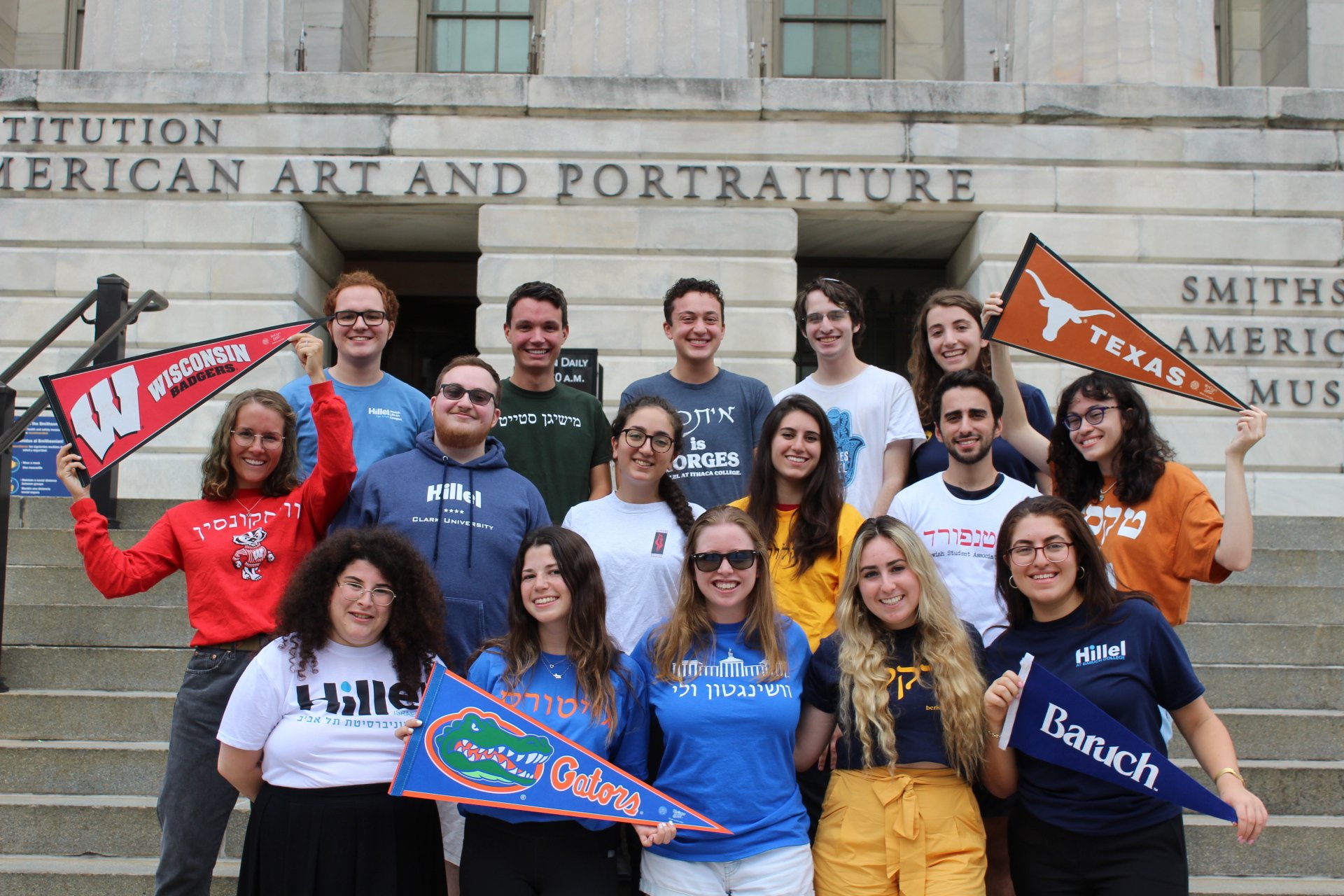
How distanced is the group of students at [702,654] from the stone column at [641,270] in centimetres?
666

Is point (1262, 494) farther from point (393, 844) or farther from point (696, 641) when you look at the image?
point (393, 844)

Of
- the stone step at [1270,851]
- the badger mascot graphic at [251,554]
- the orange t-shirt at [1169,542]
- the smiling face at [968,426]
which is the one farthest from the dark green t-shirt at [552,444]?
the stone step at [1270,851]

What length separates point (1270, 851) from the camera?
4.80m

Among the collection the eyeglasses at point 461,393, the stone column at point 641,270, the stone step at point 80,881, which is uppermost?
the stone column at point 641,270

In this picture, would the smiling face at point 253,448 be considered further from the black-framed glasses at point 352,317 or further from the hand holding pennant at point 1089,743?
the hand holding pennant at point 1089,743

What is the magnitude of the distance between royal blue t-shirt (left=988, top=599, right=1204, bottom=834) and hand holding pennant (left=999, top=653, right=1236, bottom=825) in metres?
0.08

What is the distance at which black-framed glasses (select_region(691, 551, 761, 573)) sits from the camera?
362cm

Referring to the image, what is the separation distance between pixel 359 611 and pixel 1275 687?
15.7 ft

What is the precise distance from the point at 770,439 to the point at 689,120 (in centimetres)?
760

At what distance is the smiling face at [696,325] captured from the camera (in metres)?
5.08

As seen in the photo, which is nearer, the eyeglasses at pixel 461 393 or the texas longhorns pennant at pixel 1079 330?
the eyeglasses at pixel 461 393

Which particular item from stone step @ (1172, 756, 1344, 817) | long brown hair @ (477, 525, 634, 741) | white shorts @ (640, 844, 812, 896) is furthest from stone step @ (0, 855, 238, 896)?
stone step @ (1172, 756, 1344, 817)

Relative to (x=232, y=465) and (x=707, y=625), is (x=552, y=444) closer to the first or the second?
(x=232, y=465)

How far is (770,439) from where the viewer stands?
4305 mm
